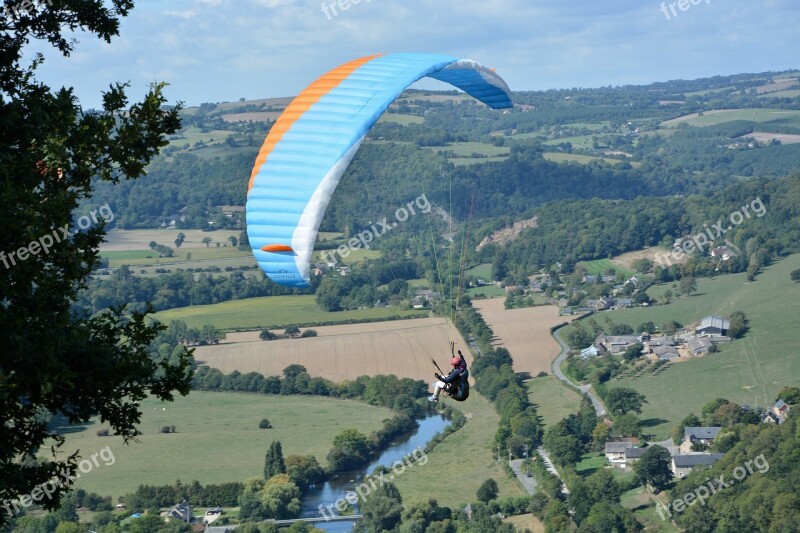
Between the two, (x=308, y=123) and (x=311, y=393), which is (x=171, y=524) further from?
(x=308, y=123)

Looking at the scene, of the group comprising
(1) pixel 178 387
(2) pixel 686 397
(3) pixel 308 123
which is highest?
(3) pixel 308 123

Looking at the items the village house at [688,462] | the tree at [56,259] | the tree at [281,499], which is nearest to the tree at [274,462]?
the tree at [281,499]

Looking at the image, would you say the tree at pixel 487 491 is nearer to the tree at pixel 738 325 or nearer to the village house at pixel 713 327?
the village house at pixel 713 327

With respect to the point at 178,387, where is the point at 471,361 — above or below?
below

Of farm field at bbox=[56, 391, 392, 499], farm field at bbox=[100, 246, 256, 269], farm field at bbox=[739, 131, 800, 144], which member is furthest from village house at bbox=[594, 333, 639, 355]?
farm field at bbox=[739, 131, 800, 144]

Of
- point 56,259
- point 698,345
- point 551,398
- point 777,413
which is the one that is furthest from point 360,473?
point 56,259

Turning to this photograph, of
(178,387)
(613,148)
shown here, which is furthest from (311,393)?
(613,148)

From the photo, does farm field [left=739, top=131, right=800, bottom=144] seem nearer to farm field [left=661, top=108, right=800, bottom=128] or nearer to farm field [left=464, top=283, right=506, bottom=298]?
farm field [left=661, top=108, right=800, bottom=128]
